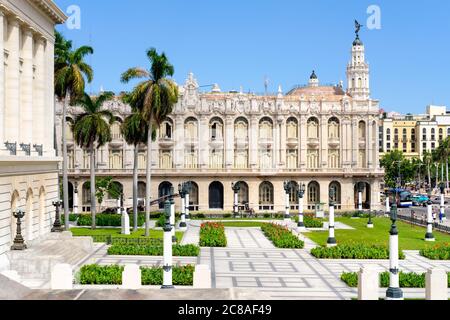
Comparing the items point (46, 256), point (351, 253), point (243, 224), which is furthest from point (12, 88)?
point (243, 224)

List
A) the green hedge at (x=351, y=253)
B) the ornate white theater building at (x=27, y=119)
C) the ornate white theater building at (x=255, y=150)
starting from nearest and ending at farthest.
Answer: the ornate white theater building at (x=27, y=119)
the green hedge at (x=351, y=253)
the ornate white theater building at (x=255, y=150)

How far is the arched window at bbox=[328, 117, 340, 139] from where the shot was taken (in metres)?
93.9

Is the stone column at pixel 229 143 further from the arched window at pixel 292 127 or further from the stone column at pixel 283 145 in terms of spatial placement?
the arched window at pixel 292 127

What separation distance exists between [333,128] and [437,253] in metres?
50.3

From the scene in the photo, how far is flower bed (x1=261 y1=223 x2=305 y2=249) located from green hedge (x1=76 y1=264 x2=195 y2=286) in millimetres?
17063

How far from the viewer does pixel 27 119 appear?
44.1 m

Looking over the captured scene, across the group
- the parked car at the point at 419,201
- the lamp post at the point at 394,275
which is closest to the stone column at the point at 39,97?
the lamp post at the point at 394,275

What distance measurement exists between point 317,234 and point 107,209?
3394 cm

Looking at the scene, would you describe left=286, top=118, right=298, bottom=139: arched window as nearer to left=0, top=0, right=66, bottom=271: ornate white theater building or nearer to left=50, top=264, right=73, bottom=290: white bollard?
left=0, top=0, right=66, bottom=271: ornate white theater building

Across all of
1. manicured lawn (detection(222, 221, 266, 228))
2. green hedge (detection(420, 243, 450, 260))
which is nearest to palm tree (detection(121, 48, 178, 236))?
manicured lawn (detection(222, 221, 266, 228))

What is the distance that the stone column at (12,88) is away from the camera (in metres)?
40.3

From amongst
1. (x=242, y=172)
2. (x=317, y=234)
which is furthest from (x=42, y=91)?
(x=242, y=172)

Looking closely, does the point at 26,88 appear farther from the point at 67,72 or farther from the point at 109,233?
the point at 109,233
